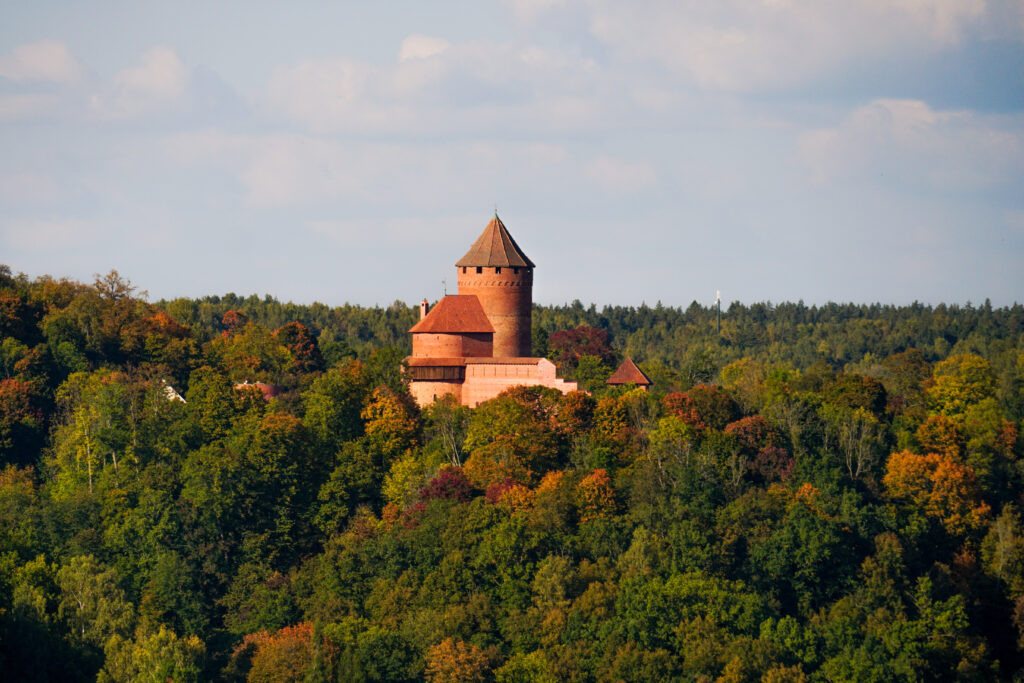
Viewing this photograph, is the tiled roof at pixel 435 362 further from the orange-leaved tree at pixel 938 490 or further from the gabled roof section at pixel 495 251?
the orange-leaved tree at pixel 938 490

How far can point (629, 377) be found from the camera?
69875mm

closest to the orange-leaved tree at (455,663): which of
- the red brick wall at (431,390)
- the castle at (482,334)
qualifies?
the castle at (482,334)

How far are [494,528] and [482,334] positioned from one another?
11.5 m

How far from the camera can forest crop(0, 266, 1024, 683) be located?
172ft

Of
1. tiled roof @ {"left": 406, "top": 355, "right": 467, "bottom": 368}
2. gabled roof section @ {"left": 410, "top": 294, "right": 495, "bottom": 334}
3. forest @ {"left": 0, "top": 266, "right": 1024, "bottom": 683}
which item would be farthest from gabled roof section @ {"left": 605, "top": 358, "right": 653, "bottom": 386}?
tiled roof @ {"left": 406, "top": 355, "right": 467, "bottom": 368}

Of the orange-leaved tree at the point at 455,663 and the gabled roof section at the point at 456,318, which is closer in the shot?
the orange-leaved tree at the point at 455,663

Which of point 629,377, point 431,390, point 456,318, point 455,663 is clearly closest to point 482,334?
point 456,318

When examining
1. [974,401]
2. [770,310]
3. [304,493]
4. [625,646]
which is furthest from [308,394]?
[770,310]

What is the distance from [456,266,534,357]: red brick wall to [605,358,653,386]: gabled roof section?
565 centimetres

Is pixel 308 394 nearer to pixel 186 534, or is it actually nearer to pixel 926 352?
pixel 186 534

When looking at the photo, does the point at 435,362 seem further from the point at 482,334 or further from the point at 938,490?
the point at 938,490

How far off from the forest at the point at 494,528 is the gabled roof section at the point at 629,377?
100 centimetres

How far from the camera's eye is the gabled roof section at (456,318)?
64688 millimetres

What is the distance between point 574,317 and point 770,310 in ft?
169
